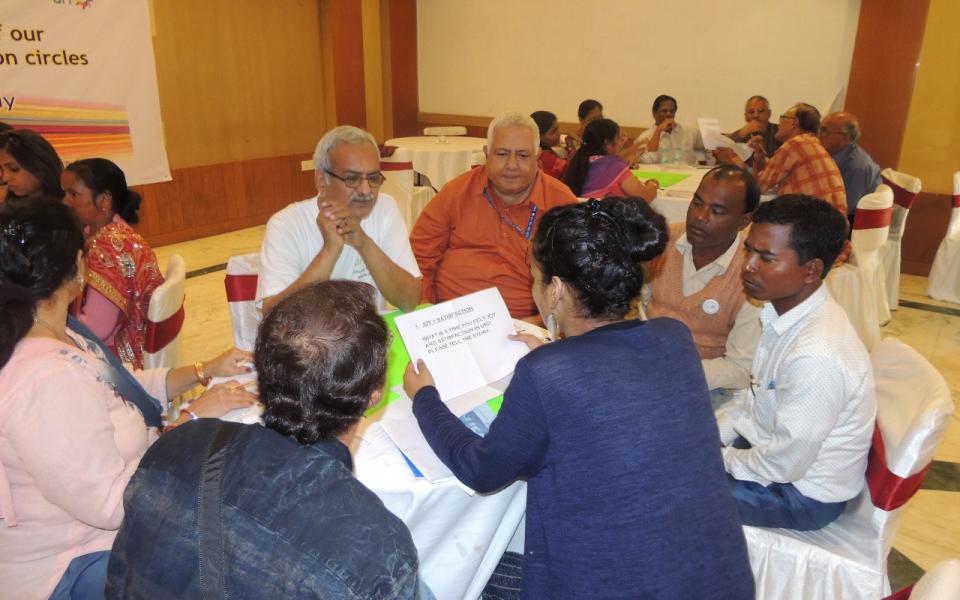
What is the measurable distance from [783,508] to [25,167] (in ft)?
10.3

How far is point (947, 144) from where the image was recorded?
19.3 ft

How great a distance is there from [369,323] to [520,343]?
2.90 feet

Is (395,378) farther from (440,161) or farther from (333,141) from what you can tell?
(440,161)

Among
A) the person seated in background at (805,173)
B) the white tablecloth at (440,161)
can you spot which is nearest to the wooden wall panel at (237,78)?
the white tablecloth at (440,161)

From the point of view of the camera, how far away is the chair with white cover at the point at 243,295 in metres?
2.65

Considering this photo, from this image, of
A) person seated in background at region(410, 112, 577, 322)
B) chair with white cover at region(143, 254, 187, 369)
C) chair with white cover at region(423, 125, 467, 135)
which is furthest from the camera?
chair with white cover at region(423, 125, 467, 135)

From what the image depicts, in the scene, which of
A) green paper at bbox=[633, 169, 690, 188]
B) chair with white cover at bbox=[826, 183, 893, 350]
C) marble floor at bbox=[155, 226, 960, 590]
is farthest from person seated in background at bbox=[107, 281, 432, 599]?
green paper at bbox=[633, 169, 690, 188]

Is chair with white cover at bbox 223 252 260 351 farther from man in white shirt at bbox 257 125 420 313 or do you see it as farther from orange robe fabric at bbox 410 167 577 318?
orange robe fabric at bbox 410 167 577 318

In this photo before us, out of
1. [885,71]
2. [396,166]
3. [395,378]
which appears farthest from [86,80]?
[885,71]

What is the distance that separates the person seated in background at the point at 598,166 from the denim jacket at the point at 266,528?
147 inches

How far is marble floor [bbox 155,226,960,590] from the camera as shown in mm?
2559

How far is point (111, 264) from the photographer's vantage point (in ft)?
7.93

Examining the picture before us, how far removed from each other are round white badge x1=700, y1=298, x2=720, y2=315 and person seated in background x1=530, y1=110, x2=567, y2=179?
3.12 m

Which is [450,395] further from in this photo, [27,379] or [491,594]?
[27,379]
